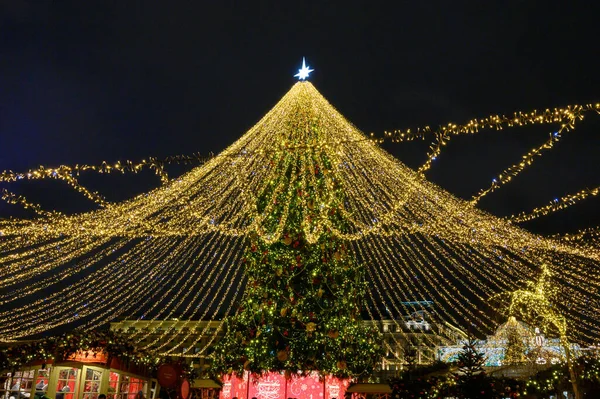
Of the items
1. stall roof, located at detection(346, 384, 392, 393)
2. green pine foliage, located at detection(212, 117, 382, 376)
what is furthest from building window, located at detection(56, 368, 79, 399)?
stall roof, located at detection(346, 384, 392, 393)

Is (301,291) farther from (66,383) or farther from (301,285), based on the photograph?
(66,383)

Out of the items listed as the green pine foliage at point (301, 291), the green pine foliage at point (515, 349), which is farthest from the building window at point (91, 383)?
the green pine foliage at point (515, 349)

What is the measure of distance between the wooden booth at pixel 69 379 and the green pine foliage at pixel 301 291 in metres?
2.43

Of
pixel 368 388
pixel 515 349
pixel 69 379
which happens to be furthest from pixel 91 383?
pixel 515 349

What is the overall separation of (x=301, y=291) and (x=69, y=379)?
5.29 metres

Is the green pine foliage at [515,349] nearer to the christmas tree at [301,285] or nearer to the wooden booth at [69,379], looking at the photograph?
the christmas tree at [301,285]

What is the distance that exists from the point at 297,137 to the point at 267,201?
5.64 ft

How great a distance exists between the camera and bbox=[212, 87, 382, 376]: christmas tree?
1127 centimetres

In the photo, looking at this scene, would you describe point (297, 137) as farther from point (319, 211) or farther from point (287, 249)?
point (287, 249)

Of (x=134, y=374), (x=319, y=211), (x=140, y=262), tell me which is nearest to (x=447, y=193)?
(x=319, y=211)

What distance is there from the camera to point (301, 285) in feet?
39.1

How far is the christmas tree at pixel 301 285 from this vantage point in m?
11.3

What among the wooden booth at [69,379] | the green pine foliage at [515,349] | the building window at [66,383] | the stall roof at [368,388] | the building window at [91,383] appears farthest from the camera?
the green pine foliage at [515,349]

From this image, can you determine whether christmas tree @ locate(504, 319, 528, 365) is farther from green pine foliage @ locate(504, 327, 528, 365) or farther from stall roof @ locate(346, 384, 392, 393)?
stall roof @ locate(346, 384, 392, 393)
